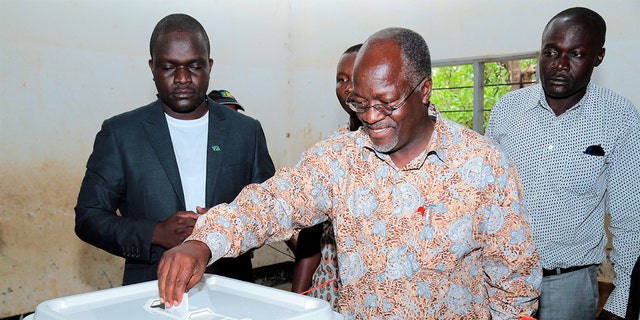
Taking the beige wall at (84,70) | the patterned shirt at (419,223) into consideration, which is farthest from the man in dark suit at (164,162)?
the beige wall at (84,70)

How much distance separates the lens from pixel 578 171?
2365 millimetres

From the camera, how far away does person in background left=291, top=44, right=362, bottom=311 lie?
2305mm

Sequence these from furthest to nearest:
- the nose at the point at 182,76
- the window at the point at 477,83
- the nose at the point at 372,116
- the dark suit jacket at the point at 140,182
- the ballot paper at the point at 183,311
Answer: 1. the window at the point at 477,83
2. the nose at the point at 182,76
3. the dark suit jacket at the point at 140,182
4. the nose at the point at 372,116
5. the ballot paper at the point at 183,311

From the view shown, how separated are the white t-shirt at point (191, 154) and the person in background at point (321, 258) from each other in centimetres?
53

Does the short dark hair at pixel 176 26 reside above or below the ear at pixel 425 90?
above

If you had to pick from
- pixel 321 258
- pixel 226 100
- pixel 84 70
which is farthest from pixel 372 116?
pixel 84 70

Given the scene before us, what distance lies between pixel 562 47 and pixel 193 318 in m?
1.84

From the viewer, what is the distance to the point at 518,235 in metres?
1.55

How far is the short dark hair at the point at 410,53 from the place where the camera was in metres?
1.53

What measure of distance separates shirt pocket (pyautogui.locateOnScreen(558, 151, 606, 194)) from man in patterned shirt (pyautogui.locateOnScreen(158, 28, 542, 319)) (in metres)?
0.88

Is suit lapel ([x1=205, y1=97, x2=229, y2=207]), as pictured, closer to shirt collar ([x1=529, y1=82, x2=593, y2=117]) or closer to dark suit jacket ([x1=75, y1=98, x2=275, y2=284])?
dark suit jacket ([x1=75, y1=98, x2=275, y2=284])

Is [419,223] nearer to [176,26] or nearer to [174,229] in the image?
[174,229]

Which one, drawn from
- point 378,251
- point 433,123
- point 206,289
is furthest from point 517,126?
point 206,289

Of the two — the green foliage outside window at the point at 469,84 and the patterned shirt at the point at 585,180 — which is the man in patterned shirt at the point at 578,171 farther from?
the green foliage outside window at the point at 469,84
